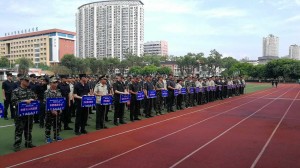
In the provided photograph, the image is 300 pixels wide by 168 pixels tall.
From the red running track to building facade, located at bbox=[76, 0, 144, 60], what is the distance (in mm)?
126776

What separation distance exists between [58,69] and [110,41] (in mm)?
67067

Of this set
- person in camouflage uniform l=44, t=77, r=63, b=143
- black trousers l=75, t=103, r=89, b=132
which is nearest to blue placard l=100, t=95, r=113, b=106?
black trousers l=75, t=103, r=89, b=132

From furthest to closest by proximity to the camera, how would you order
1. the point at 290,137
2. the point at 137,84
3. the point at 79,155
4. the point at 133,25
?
the point at 133,25 → the point at 137,84 → the point at 290,137 → the point at 79,155

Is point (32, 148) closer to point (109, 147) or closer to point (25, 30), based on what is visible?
point (109, 147)

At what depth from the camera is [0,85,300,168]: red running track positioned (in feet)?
19.7

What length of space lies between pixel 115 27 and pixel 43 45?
34.2m

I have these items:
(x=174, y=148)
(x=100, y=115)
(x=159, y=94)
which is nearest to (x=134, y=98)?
(x=100, y=115)

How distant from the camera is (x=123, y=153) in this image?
21.9 feet

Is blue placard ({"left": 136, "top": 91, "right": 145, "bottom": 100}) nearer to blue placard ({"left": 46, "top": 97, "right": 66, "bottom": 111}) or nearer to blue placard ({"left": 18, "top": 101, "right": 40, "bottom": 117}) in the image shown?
blue placard ({"left": 46, "top": 97, "right": 66, "bottom": 111})

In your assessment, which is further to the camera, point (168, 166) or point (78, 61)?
point (78, 61)

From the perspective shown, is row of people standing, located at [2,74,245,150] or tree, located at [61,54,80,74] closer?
row of people standing, located at [2,74,245,150]

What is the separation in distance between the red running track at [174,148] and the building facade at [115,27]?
416ft

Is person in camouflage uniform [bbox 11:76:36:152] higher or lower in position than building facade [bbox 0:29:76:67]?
lower

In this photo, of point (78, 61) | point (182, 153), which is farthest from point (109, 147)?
point (78, 61)
